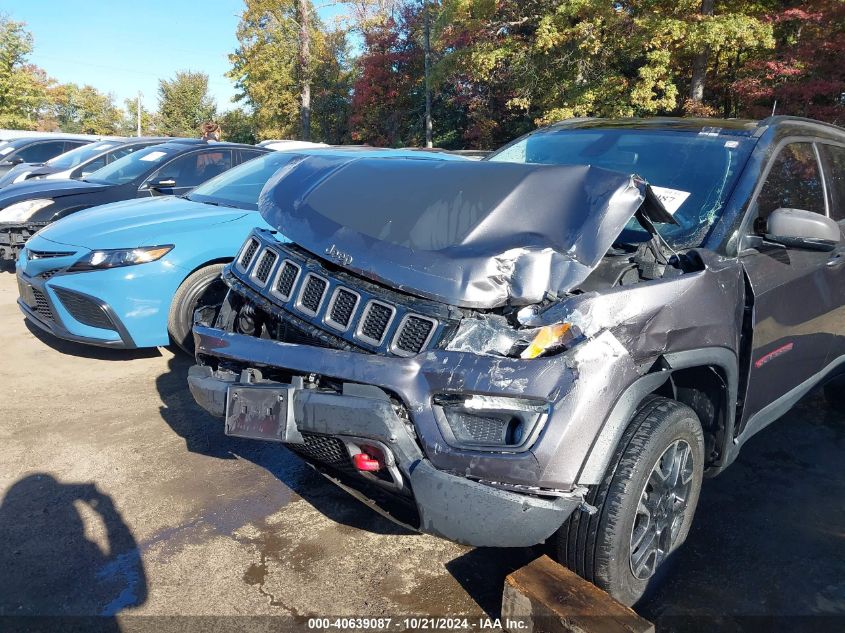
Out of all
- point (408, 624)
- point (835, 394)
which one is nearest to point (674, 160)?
point (408, 624)

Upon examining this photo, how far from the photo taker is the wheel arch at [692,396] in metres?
2.09

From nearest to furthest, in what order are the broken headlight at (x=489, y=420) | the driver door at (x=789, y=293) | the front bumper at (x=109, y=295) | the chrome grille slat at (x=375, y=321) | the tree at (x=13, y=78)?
the broken headlight at (x=489, y=420) < the chrome grille slat at (x=375, y=321) < the driver door at (x=789, y=293) < the front bumper at (x=109, y=295) < the tree at (x=13, y=78)

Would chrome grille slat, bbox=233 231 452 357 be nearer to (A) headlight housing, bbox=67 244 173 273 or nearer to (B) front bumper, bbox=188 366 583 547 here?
(B) front bumper, bbox=188 366 583 547

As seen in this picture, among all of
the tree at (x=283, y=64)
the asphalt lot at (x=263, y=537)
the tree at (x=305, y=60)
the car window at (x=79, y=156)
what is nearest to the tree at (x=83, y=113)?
the tree at (x=283, y=64)

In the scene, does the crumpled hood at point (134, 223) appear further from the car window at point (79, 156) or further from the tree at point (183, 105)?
the tree at point (183, 105)

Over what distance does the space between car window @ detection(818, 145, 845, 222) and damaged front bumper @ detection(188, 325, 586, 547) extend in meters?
2.62

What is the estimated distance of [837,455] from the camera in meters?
3.95

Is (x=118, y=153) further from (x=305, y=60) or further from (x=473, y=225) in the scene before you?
(x=305, y=60)

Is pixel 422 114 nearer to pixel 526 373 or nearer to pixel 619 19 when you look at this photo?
pixel 619 19

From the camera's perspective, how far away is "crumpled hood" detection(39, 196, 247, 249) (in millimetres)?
4605

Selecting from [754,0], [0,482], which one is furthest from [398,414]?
[754,0]

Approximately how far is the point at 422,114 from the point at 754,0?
1373 centimetres

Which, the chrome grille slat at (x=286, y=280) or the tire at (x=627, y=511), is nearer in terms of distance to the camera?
the tire at (x=627, y=511)

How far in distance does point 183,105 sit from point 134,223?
4670 cm
